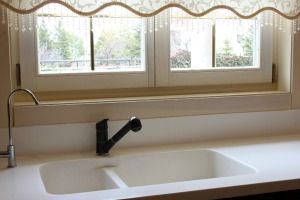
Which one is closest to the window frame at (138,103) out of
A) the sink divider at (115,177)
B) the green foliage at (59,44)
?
the green foliage at (59,44)

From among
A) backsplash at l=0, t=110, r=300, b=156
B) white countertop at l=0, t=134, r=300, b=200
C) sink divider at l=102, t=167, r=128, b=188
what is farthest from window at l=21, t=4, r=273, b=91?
sink divider at l=102, t=167, r=128, b=188

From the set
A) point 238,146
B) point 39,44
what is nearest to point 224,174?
point 238,146

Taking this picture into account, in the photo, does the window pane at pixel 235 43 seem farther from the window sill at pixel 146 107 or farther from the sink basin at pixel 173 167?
the sink basin at pixel 173 167

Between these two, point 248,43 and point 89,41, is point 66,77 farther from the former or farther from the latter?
point 248,43

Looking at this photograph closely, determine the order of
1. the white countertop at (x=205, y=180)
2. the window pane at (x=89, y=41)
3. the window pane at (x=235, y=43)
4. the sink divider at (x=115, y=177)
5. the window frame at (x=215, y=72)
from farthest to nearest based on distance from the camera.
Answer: the window pane at (x=235, y=43) → the window frame at (x=215, y=72) → the window pane at (x=89, y=41) → the sink divider at (x=115, y=177) → the white countertop at (x=205, y=180)

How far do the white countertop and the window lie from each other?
0.34 m

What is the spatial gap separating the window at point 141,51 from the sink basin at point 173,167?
0.39 metres

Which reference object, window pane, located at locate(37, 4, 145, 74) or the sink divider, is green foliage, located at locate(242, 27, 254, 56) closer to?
window pane, located at locate(37, 4, 145, 74)

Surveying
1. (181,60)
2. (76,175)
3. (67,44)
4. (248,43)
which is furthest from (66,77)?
(248,43)

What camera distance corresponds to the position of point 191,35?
223 centimetres

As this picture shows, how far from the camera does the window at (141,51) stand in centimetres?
199

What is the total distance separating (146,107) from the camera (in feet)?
6.64

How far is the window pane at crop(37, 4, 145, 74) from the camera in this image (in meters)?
1.99

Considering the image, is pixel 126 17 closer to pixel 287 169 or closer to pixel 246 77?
pixel 246 77
